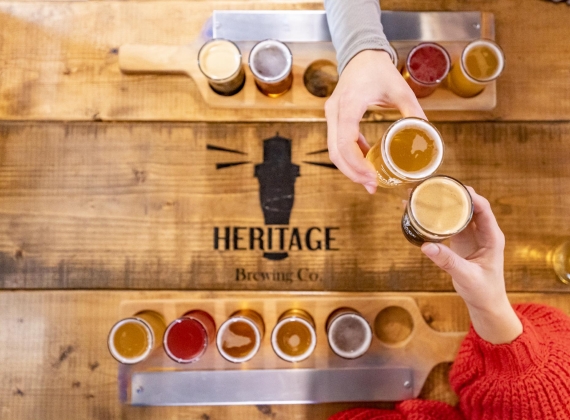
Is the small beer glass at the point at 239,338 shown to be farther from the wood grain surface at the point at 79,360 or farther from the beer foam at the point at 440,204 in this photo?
the beer foam at the point at 440,204

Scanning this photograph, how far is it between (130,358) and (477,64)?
4.93 ft

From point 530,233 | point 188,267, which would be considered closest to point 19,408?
point 188,267

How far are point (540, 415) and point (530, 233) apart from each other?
0.59m

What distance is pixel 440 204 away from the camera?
126 centimetres

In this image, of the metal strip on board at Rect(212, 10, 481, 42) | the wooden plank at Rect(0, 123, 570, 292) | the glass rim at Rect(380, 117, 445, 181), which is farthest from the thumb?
the metal strip on board at Rect(212, 10, 481, 42)

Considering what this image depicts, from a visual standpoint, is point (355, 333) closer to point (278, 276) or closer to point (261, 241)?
point (278, 276)

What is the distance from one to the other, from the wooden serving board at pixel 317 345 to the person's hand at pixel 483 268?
30cm

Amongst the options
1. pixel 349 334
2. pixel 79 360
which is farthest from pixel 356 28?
pixel 79 360

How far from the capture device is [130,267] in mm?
1588

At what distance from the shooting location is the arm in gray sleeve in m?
1.29

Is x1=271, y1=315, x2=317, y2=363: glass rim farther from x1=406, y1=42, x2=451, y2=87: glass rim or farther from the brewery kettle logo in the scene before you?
x1=406, y1=42, x2=451, y2=87: glass rim

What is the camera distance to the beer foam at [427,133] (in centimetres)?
122

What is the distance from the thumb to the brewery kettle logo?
1.60 ft

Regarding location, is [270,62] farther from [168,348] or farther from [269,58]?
Answer: [168,348]
